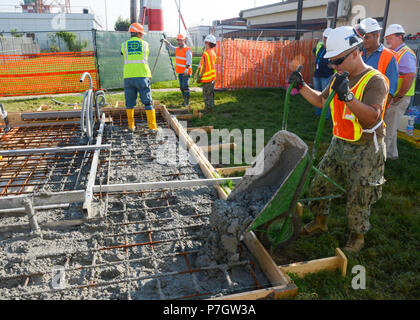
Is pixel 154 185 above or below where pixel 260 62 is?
Result: below

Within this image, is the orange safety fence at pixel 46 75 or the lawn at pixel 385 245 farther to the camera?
the orange safety fence at pixel 46 75

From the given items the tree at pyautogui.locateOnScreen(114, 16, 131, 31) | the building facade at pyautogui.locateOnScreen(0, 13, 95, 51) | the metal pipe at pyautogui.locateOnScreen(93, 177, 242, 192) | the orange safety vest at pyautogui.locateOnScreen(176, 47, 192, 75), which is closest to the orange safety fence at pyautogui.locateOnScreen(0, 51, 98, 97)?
the orange safety vest at pyautogui.locateOnScreen(176, 47, 192, 75)

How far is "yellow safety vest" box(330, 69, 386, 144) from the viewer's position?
274cm

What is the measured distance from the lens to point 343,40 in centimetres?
262

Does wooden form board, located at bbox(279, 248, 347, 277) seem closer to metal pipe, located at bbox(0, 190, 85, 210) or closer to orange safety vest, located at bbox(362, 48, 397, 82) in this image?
metal pipe, located at bbox(0, 190, 85, 210)

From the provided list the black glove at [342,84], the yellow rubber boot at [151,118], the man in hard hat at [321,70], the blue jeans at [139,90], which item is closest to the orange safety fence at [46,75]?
the blue jeans at [139,90]

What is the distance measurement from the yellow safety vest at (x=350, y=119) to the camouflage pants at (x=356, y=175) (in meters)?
0.10

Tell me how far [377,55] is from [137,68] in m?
4.08

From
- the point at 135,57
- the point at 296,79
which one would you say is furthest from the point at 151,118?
the point at 296,79

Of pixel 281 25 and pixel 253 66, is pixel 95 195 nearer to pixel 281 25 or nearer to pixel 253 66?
pixel 253 66

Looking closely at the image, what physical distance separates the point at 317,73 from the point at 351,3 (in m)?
4.30

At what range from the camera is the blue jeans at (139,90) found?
628 centimetres

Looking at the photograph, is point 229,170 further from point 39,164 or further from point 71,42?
point 71,42

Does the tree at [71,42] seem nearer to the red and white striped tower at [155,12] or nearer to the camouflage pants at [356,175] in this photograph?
the red and white striped tower at [155,12]
